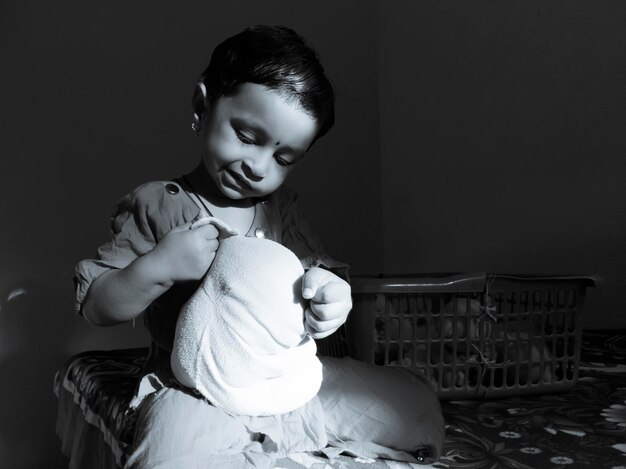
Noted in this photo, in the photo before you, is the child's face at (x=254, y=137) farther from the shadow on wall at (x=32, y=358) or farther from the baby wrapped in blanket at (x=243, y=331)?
the shadow on wall at (x=32, y=358)

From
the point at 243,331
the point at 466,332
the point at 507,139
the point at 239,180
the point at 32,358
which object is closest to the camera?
the point at 243,331

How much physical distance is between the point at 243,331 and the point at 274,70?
0.98 feet

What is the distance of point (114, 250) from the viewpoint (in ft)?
2.75

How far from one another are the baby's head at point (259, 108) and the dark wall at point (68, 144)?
33.4 inches

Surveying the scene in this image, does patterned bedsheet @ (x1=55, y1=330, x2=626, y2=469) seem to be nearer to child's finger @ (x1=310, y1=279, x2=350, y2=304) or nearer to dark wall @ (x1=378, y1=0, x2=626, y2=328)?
child's finger @ (x1=310, y1=279, x2=350, y2=304)

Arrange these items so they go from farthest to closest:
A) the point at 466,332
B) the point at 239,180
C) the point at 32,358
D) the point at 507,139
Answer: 1. the point at 507,139
2. the point at 32,358
3. the point at 466,332
4. the point at 239,180

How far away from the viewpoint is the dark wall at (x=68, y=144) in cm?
157

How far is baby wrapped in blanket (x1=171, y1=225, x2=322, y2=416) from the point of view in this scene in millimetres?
737

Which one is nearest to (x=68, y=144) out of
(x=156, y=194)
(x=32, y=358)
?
(x=32, y=358)

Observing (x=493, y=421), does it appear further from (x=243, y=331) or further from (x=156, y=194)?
(x=156, y=194)

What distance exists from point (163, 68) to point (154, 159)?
22 centimetres

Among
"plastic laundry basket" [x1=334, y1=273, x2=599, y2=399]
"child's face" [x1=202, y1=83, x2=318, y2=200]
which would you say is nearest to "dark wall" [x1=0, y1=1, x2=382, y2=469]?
"plastic laundry basket" [x1=334, y1=273, x2=599, y2=399]

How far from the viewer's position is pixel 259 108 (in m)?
0.81

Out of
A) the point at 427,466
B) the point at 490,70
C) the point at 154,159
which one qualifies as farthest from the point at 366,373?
Answer: the point at 490,70
